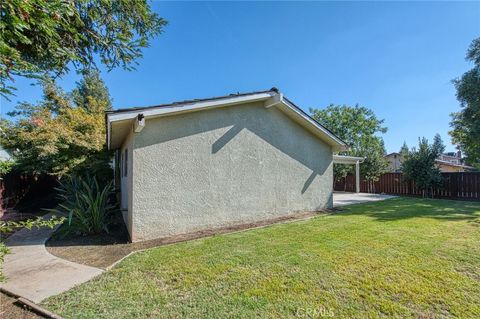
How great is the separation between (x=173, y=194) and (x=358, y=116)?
1167 inches

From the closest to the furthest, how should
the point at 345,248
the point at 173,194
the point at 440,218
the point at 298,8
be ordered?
1. the point at 345,248
2. the point at 173,194
3. the point at 440,218
4. the point at 298,8

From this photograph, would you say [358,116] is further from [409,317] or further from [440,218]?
[409,317]

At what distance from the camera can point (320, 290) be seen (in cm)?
373

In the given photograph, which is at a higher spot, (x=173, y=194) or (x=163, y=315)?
(x=173, y=194)

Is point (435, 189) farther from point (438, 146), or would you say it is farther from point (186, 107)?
point (186, 107)

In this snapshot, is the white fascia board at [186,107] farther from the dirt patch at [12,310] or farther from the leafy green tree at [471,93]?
the leafy green tree at [471,93]

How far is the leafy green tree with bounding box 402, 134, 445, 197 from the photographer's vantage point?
1600 cm

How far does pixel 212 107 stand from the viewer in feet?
25.1

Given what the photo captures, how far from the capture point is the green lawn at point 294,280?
3277mm

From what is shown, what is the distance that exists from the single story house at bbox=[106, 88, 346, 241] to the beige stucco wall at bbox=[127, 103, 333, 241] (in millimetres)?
28

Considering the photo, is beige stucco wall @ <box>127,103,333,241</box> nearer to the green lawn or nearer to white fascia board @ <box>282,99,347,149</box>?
white fascia board @ <box>282,99,347,149</box>

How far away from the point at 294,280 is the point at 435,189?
1815cm

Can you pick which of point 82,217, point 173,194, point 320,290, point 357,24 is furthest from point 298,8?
point 82,217

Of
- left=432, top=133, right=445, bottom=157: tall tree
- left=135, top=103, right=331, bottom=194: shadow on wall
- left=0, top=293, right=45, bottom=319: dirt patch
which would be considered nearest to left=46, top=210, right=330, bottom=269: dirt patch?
left=0, top=293, right=45, bottom=319: dirt patch
